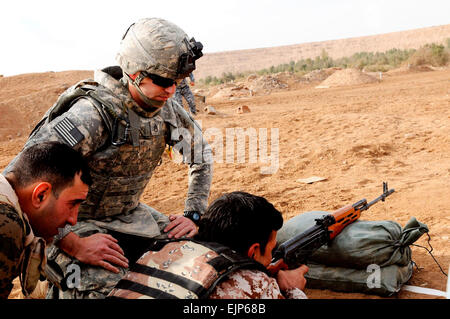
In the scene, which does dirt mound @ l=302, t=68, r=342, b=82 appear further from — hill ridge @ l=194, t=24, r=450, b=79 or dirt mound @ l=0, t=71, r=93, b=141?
hill ridge @ l=194, t=24, r=450, b=79

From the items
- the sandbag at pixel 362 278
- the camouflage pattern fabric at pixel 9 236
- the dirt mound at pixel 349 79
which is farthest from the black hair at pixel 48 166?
the dirt mound at pixel 349 79

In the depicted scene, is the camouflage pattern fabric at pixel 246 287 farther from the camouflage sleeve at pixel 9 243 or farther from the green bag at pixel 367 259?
the green bag at pixel 367 259

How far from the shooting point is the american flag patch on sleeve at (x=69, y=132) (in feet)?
8.20

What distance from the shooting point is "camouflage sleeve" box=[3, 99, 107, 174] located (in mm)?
2506

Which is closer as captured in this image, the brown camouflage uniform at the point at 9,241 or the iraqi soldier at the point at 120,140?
the brown camouflage uniform at the point at 9,241

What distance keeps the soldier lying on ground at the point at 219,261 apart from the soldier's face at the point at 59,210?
423 mm

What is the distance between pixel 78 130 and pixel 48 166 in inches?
24.2

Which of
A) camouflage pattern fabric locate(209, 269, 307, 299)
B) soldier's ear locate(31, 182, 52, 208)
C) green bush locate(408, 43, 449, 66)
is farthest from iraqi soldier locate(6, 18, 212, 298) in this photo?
green bush locate(408, 43, 449, 66)

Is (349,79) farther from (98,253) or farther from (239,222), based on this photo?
(239,222)

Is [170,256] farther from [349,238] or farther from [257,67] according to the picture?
[257,67]

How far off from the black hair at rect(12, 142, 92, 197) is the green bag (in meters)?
1.91

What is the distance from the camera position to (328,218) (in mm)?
2996

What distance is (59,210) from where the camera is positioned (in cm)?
203
